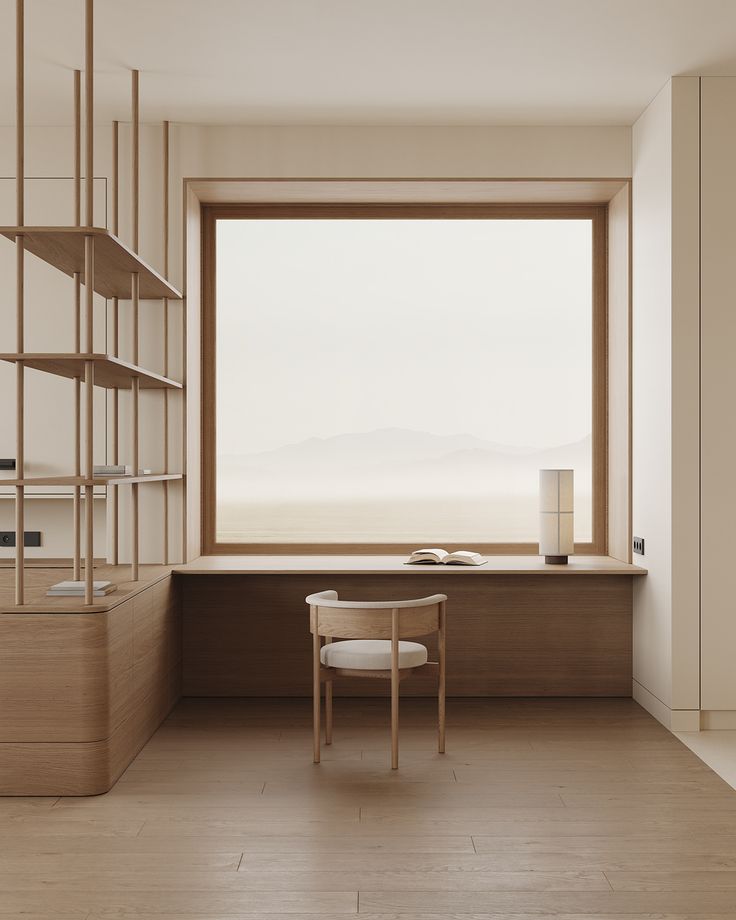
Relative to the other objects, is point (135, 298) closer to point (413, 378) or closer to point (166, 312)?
point (166, 312)

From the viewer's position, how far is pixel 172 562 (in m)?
4.23

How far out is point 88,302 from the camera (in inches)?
115

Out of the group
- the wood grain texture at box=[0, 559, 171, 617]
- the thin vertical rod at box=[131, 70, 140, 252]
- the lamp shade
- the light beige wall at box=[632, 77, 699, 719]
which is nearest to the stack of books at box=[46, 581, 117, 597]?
the wood grain texture at box=[0, 559, 171, 617]

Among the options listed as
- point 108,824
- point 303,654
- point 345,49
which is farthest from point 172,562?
point 345,49

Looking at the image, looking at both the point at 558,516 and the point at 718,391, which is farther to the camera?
the point at 558,516

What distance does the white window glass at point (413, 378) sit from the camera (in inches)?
184

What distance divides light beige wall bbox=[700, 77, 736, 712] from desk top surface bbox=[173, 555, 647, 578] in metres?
0.39

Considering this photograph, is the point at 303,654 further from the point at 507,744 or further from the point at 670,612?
the point at 670,612

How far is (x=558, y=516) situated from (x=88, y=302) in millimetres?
2343

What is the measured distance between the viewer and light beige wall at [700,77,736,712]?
3.74 metres

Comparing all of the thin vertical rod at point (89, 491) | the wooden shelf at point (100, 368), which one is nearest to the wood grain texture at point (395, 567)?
the wooden shelf at point (100, 368)

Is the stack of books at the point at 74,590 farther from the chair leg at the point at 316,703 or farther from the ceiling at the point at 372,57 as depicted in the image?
the ceiling at the point at 372,57

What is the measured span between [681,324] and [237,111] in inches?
88.5

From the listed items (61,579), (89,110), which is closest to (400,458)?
(61,579)
